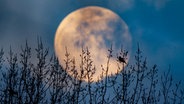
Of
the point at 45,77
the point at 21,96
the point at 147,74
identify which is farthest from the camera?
the point at 147,74

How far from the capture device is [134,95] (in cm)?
1477

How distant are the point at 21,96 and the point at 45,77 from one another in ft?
4.27

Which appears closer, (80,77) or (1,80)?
(1,80)

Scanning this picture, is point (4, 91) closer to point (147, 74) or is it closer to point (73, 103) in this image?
point (73, 103)

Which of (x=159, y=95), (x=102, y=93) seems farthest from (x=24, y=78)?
(x=159, y=95)

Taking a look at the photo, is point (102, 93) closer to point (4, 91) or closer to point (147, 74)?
point (147, 74)

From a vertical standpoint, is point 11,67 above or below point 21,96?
above

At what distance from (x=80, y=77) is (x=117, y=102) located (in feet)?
5.54

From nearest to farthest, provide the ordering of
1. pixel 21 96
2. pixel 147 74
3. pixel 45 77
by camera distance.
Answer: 1. pixel 21 96
2. pixel 45 77
3. pixel 147 74

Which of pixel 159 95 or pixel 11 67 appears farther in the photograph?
pixel 159 95

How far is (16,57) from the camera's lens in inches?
601

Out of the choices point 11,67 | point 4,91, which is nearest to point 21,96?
point 4,91

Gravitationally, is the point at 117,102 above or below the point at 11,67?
below

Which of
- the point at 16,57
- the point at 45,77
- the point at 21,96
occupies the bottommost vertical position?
the point at 21,96
